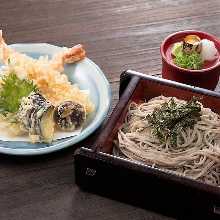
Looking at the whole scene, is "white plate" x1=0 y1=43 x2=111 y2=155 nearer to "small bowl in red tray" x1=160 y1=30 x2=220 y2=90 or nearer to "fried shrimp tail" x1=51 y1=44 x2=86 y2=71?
"fried shrimp tail" x1=51 y1=44 x2=86 y2=71

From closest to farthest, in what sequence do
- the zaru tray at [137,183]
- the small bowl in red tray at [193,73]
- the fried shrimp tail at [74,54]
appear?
the zaru tray at [137,183]
the small bowl in red tray at [193,73]
the fried shrimp tail at [74,54]

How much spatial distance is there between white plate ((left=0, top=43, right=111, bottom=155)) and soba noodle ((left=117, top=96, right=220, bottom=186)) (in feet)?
0.34

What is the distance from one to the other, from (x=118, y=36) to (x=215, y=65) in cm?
45

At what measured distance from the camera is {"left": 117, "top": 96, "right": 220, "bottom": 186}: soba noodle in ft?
3.69

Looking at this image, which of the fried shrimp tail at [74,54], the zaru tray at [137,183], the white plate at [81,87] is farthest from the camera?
the fried shrimp tail at [74,54]

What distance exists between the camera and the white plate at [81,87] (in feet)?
3.95

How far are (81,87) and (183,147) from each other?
0.41 meters

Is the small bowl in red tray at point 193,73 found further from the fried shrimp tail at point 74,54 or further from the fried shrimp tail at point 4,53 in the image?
the fried shrimp tail at point 4,53

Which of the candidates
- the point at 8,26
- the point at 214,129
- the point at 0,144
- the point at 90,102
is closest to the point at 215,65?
the point at 214,129

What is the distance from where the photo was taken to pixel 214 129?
120cm

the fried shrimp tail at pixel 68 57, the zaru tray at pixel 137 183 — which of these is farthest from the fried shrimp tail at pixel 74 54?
the zaru tray at pixel 137 183

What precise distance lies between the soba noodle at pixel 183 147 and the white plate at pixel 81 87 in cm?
10

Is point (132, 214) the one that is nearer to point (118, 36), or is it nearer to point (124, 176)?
point (124, 176)

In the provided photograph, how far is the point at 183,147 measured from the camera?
1.16m
